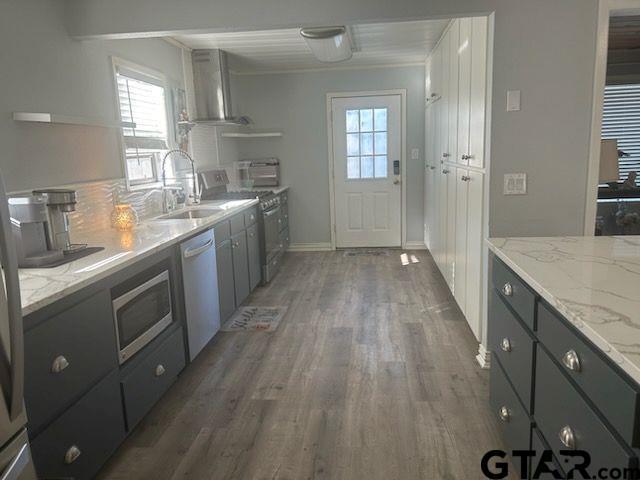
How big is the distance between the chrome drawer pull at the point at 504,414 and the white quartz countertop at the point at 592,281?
2.03ft

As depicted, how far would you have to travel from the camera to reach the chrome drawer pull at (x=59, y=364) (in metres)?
1.66

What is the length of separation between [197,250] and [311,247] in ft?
11.5

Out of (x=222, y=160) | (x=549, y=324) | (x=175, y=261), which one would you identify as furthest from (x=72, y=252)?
(x=222, y=160)

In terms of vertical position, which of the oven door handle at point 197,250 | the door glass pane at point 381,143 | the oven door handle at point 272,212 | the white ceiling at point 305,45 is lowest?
the oven door handle at point 272,212

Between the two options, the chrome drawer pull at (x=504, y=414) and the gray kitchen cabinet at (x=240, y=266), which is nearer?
the chrome drawer pull at (x=504, y=414)

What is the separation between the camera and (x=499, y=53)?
8.40ft

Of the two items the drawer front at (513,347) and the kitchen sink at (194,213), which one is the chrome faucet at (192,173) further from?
the drawer front at (513,347)

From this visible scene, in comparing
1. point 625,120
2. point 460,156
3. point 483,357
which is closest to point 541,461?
point 483,357

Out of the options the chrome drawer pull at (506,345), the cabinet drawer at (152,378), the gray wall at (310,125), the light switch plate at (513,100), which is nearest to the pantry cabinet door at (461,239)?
the light switch plate at (513,100)

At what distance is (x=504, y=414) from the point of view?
2.00 m

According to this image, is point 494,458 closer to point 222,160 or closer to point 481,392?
point 481,392

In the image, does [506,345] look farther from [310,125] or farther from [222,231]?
[310,125]

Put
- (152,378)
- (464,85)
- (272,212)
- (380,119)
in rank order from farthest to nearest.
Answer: (380,119), (272,212), (464,85), (152,378)

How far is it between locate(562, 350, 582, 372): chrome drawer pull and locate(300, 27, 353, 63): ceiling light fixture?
251cm
